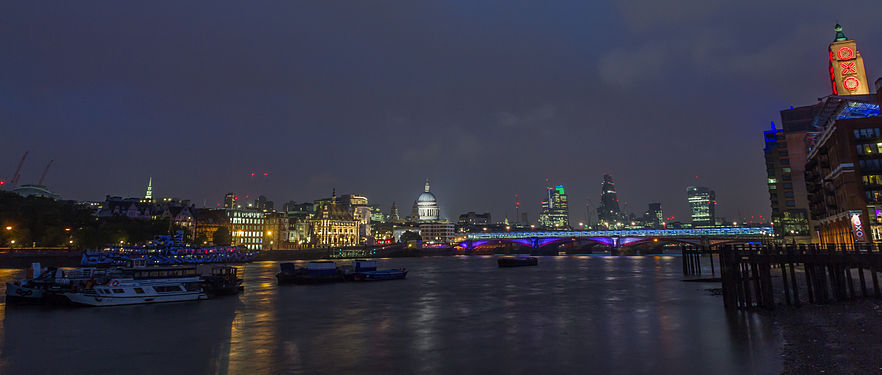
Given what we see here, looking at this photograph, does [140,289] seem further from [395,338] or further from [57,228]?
[57,228]

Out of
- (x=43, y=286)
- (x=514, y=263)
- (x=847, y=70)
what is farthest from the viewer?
(x=514, y=263)

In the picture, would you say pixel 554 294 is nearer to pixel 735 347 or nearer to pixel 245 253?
pixel 735 347

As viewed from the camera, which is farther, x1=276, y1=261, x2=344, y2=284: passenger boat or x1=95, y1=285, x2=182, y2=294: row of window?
x1=276, y1=261, x2=344, y2=284: passenger boat

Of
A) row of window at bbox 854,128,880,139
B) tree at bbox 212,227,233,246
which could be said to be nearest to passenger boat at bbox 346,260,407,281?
row of window at bbox 854,128,880,139

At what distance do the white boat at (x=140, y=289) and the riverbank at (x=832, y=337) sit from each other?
5715 cm

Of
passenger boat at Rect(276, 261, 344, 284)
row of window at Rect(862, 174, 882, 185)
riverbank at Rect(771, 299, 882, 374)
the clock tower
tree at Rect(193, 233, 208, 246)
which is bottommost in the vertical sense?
riverbank at Rect(771, 299, 882, 374)

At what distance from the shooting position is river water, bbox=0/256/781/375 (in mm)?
23828

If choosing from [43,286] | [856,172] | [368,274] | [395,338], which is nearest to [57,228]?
[43,286]

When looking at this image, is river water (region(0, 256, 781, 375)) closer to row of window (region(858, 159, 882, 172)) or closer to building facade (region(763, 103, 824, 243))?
row of window (region(858, 159, 882, 172))

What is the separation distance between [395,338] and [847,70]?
146100mm

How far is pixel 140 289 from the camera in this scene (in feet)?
164

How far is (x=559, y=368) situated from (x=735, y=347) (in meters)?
11.8

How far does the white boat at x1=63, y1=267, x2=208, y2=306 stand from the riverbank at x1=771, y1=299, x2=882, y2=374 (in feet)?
188

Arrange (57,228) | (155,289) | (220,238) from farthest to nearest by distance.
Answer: (220,238), (57,228), (155,289)
